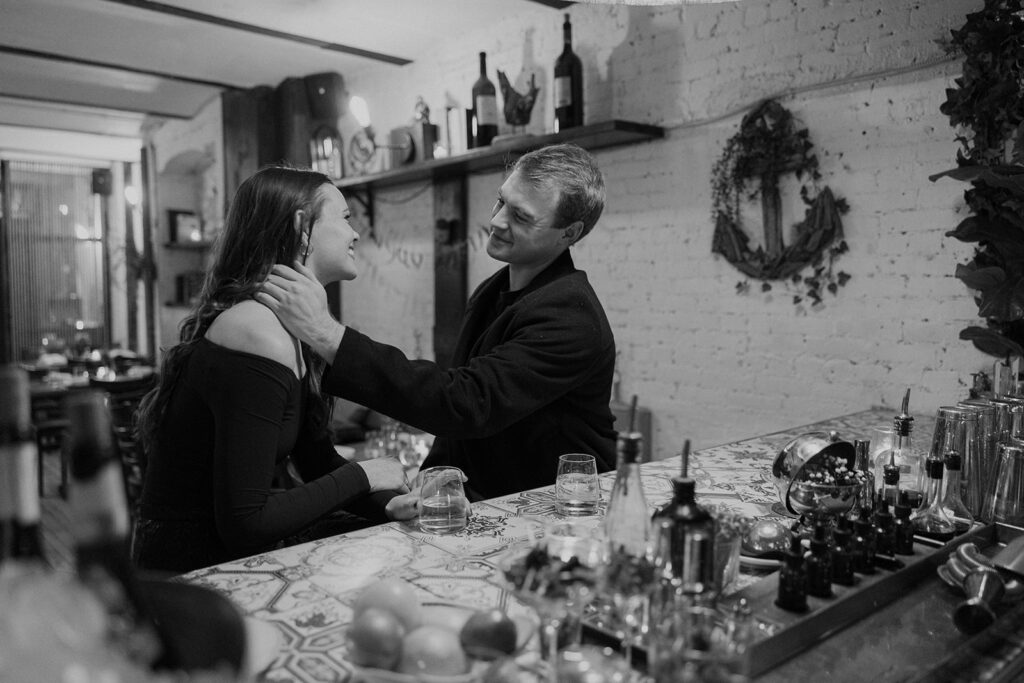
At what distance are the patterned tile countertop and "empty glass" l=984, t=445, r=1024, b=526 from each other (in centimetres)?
43

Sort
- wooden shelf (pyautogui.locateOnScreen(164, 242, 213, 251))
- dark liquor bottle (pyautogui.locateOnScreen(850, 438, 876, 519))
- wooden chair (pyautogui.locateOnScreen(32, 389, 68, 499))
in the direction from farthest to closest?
wooden shelf (pyautogui.locateOnScreen(164, 242, 213, 251)), wooden chair (pyautogui.locateOnScreen(32, 389, 68, 499)), dark liquor bottle (pyautogui.locateOnScreen(850, 438, 876, 519))

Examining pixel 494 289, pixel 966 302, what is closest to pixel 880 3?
pixel 966 302

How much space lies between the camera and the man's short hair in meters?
2.15

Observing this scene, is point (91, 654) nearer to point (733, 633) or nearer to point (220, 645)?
point (220, 645)

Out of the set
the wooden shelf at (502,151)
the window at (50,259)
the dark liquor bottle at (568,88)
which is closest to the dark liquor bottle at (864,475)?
the wooden shelf at (502,151)

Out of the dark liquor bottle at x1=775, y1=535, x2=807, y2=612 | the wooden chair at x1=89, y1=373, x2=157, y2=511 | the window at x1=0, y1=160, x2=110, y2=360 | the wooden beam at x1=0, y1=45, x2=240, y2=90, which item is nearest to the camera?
the dark liquor bottle at x1=775, y1=535, x2=807, y2=612

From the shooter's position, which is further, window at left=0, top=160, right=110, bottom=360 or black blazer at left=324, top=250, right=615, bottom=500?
window at left=0, top=160, right=110, bottom=360

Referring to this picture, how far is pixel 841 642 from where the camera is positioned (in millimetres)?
1141

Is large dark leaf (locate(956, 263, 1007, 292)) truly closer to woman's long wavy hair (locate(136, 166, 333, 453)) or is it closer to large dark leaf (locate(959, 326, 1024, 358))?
large dark leaf (locate(959, 326, 1024, 358))

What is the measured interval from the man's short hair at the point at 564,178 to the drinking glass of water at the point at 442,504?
864 millimetres

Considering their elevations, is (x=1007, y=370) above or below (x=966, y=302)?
below

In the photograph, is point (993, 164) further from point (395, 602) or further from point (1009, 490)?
point (395, 602)

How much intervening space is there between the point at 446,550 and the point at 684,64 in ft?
9.72

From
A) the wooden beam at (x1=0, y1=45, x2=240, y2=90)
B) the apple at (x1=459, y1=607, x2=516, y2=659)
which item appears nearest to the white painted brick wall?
the wooden beam at (x1=0, y1=45, x2=240, y2=90)
